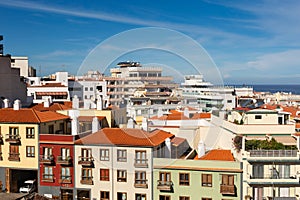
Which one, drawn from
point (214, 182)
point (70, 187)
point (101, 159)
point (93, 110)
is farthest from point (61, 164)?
point (214, 182)

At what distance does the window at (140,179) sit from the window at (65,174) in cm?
196

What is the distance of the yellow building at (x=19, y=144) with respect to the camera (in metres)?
11.2

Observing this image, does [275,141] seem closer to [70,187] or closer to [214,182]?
[214,182]

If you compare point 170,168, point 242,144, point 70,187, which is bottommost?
point 70,187

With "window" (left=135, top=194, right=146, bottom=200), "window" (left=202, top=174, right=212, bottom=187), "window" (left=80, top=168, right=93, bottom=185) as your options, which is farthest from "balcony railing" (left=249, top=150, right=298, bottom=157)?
"window" (left=80, top=168, right=93, bottom=185)

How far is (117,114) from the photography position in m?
13.1

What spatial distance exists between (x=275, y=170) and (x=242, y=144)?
3.14 ft

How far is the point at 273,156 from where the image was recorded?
9.10 meters

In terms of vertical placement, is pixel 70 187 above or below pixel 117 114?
below

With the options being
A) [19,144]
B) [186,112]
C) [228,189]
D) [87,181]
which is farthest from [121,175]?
[19,144]

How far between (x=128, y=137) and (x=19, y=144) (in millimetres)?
3626

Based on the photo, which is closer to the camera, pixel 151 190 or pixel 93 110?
pixel 151 190

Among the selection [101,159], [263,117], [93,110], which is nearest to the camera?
[101,159]

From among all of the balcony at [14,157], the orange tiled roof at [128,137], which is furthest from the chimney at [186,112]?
the balcony at [14,157]
